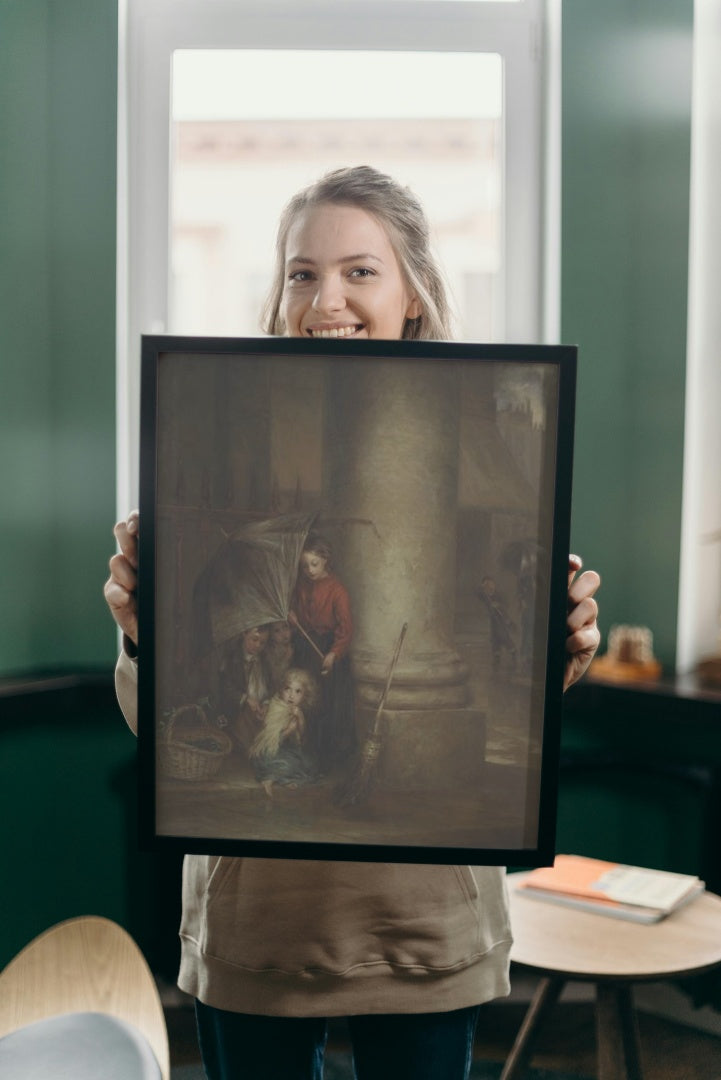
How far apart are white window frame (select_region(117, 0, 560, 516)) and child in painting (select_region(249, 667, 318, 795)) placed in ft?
5.52

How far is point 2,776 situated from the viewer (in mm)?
2361

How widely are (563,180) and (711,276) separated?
43cm

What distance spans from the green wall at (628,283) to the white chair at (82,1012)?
1852mm

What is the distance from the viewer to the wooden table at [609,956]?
63.9 inches

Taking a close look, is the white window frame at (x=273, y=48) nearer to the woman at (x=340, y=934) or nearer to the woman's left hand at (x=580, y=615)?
the woman at (x=340, y=934)

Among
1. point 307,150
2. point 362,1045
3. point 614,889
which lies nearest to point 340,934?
point 362,1045

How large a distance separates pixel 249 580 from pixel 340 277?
35 centimetres

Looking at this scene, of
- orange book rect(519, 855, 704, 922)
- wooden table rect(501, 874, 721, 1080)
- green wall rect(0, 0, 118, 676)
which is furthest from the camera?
green wall rect(0, 0, 118, 676)

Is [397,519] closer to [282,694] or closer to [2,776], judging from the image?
[282,694]

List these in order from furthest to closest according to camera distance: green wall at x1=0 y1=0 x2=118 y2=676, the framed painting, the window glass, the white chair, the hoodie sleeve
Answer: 1. the window glass
2. green wall at x1=0 y1=0 x2=118 y2=676
3. the hoodie sleeve
4. the framed painting
5. the white chair

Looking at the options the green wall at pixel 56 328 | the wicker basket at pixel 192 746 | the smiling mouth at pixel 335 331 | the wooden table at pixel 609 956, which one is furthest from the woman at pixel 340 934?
the green wall at pixel 56 328

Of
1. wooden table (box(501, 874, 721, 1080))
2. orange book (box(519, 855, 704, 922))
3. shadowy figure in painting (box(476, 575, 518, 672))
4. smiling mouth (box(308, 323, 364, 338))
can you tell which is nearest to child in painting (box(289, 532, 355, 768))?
shadowy figure in painting (box(476, 575, 518, 672))

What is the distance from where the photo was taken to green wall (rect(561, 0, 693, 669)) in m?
2.50

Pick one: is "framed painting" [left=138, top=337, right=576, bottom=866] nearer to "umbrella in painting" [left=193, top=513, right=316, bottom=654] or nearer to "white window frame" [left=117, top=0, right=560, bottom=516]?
"umbrella in painting" [left=193, top=513, right=316, bottom=654]
